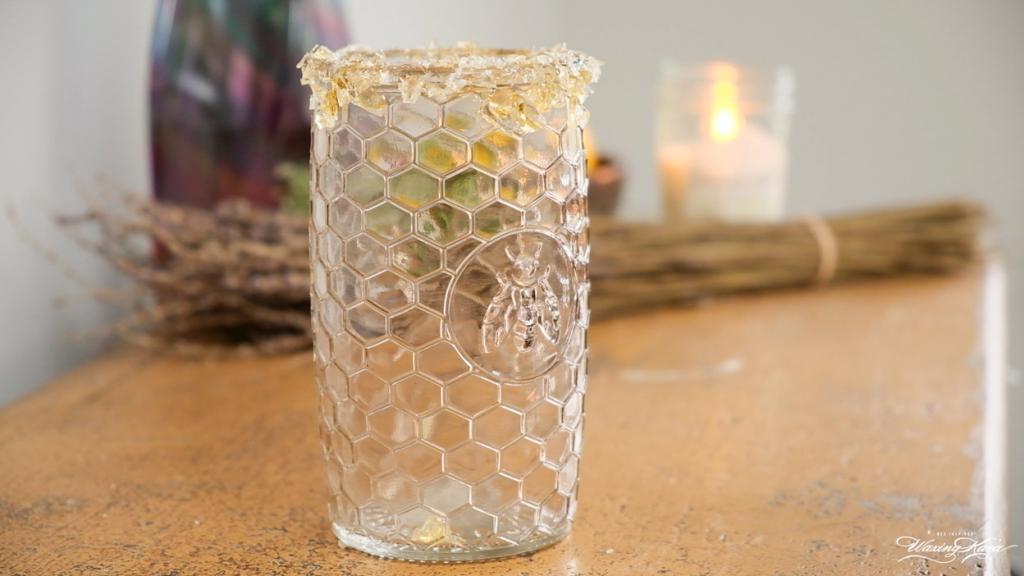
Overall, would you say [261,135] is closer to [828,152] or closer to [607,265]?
[607,265]

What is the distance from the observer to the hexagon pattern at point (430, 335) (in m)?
0.46

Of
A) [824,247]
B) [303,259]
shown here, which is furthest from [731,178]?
[303,259]

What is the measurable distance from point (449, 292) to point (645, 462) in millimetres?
214

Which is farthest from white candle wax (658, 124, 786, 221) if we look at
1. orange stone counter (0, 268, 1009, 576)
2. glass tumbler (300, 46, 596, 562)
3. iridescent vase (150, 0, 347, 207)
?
glass tumbler (300, 46, 596, 562)

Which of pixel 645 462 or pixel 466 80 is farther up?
pixel 466 80

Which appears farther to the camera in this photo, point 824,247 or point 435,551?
point 824,247

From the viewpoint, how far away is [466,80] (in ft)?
1.48

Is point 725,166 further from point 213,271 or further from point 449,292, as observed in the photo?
point 449,292

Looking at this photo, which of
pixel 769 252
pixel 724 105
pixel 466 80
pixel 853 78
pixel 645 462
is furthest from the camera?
pixel 853 78

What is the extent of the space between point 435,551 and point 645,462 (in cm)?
18

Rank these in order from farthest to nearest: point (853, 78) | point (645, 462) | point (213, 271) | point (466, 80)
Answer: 1. point (853, 78)
2. point (213, 271)
3. point (645, 462)
4. point (466, 80)

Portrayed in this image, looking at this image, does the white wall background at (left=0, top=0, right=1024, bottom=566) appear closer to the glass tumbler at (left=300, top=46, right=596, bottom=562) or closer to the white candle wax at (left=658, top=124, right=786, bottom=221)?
the white candle wax at (left=658, top=124, right=786, bottom=221)

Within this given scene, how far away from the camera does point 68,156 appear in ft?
2.75

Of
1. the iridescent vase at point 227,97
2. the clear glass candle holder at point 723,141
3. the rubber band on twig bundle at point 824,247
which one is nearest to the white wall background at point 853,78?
the clear glass candle holder at point 723,141
